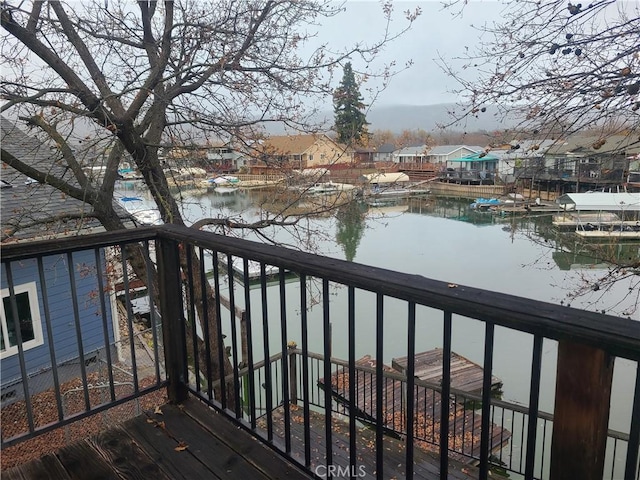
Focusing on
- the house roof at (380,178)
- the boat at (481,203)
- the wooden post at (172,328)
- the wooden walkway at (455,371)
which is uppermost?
the house roof at (380,178)

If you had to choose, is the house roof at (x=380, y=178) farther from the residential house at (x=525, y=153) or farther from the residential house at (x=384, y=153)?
the residential house at (x=525, y=153)

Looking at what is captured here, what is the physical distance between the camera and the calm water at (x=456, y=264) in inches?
223

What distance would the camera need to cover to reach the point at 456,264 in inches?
538

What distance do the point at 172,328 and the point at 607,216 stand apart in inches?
327

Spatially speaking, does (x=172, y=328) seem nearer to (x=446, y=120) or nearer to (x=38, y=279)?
(x=446, y=120)

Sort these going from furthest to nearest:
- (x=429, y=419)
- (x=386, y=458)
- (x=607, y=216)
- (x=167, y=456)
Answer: (x=607, y=216) < (x=429, y=419) < (x=386, y=458) < (x=167, y=456)

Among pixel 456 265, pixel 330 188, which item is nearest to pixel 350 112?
pixel 330 188

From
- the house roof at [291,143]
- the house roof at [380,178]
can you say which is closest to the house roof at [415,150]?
the house roof at [380,178]

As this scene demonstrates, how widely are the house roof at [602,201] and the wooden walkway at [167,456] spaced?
15.7 ft

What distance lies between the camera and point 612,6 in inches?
146

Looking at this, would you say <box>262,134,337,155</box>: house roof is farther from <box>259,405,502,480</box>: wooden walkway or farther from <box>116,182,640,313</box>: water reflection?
<box>259,405,502,480</box>: wooden walkway

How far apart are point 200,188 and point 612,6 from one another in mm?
4557

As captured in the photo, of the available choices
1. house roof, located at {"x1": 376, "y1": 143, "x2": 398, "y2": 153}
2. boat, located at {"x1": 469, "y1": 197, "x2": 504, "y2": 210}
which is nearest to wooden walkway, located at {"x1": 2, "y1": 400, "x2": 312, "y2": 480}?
house roof, located at {"x1": 376, "y1": 143, "x2": 398, "y2": 153}

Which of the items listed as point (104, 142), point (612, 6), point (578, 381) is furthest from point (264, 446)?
point (612, 6)
